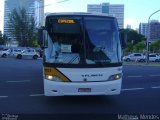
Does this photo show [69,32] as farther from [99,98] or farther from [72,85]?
[99,98]

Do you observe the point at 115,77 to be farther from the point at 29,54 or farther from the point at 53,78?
the point at 29,54

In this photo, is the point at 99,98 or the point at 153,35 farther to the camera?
the point at 153,35

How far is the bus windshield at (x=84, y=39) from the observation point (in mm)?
12703

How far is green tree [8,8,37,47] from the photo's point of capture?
10532 centimetres

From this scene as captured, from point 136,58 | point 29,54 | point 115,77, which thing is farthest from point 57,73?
point 136,58

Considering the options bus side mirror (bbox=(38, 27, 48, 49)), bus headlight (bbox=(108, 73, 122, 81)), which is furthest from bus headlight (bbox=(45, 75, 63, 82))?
bus headlight (bbox=(108, 73, 122, 81))

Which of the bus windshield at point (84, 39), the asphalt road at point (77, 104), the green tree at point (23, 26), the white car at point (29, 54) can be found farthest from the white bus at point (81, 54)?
the green tree at point (23, 26)

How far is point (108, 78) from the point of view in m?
12.7

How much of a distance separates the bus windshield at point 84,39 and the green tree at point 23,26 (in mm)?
91918

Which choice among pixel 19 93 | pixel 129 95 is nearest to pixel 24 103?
pixel 19 93

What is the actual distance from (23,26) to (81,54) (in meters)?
94.2

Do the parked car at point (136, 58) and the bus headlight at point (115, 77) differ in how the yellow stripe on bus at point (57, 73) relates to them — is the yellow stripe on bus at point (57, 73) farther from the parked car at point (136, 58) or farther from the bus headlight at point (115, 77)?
the parked car at point (136, 58)

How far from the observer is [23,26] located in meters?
106

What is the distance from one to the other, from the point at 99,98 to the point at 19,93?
3.00 meters
